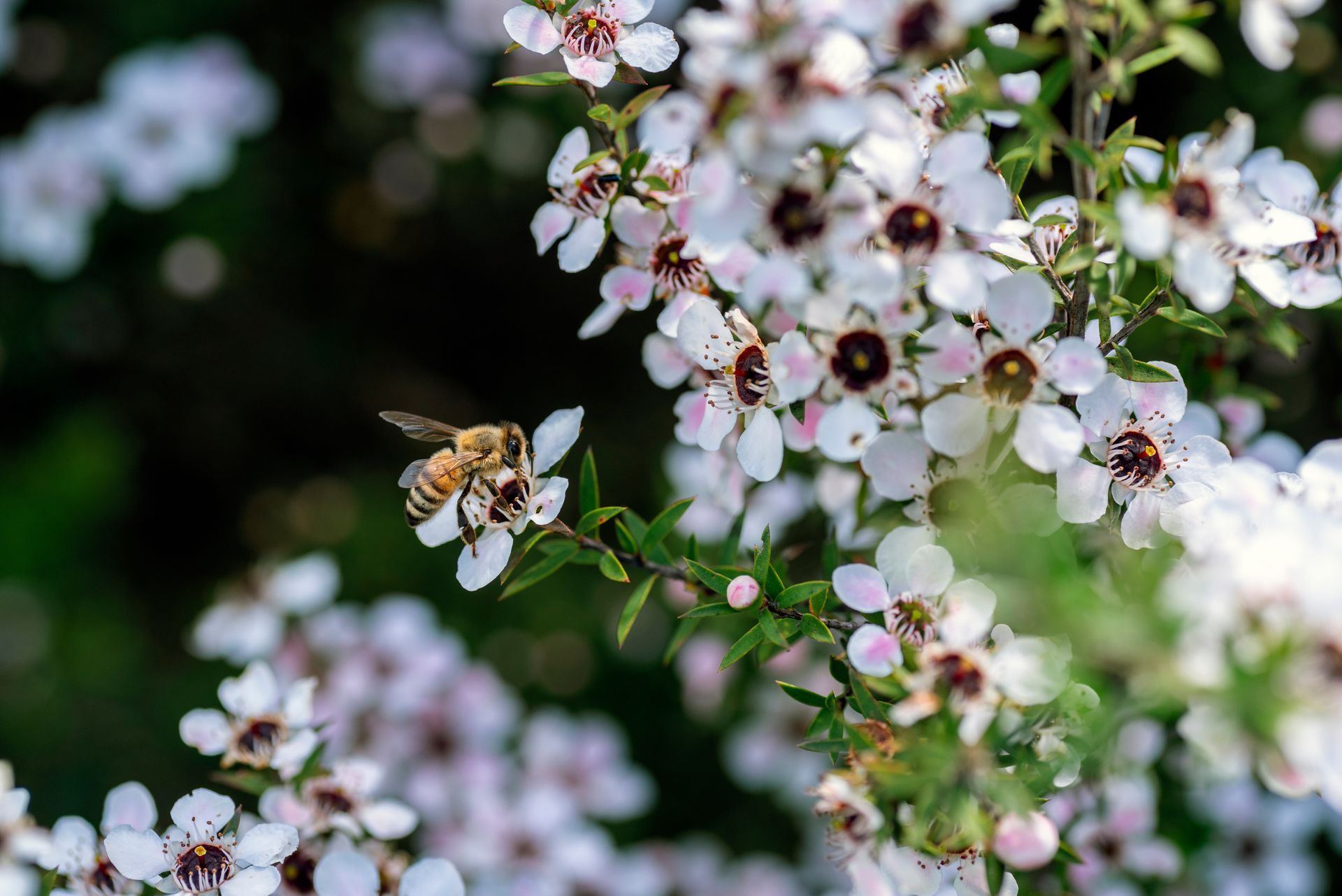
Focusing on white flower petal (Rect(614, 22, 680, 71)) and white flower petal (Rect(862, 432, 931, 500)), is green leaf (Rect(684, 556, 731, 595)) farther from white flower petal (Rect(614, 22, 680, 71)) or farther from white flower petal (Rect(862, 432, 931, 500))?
white flower petal (Rect(614, 22, 680, 71))

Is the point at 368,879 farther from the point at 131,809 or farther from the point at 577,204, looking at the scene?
the point at 577,204

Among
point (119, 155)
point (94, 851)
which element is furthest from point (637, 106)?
point (119, 155)

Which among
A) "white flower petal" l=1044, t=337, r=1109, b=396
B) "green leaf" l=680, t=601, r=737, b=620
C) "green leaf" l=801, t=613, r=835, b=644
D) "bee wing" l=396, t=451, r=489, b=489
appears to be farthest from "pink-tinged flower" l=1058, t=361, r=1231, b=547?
"bee wing" l=396, t=451, r=489, b=489

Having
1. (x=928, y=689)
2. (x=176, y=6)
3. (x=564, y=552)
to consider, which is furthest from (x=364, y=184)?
(x=928, y=689)

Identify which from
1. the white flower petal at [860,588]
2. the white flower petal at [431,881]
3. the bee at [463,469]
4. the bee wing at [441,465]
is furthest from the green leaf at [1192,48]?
the white flower petal at [431,881]

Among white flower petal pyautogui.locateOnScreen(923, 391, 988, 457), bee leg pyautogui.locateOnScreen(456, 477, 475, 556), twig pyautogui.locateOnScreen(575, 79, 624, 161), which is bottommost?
bee leg pyautogui.locateOnScreen(456, 477, 475, 556)
